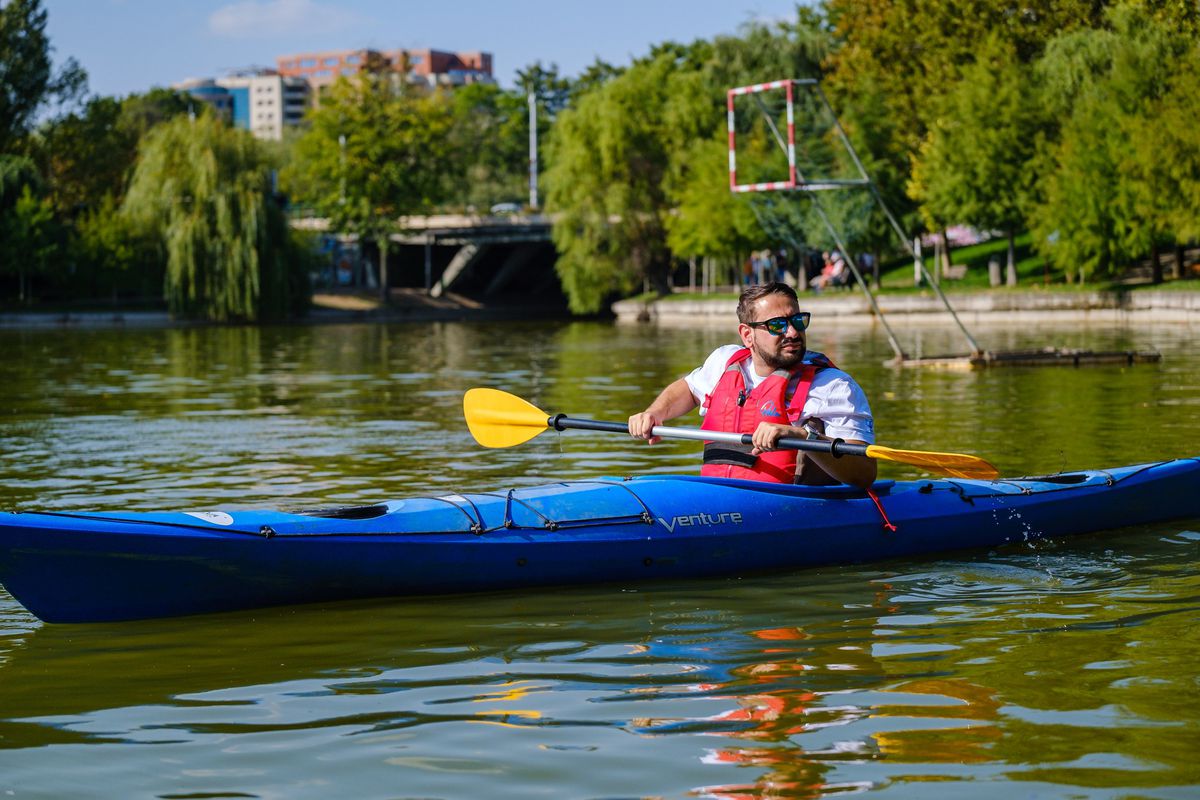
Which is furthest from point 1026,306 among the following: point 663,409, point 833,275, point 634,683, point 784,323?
point 634,683

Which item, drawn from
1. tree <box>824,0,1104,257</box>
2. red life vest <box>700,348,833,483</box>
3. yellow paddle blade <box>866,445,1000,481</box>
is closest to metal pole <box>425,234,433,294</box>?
tree <box>824,0,1104,257</box>

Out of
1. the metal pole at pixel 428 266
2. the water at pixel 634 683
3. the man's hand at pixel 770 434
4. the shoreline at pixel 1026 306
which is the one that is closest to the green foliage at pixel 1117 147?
the shoreline at pixel 1026 306

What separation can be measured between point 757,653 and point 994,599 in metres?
1.59

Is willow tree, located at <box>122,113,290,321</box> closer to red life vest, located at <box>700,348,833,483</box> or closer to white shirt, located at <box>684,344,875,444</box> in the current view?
red life vest, located at <box>700,348,833,483</box>

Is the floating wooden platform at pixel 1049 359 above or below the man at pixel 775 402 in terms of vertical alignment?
below

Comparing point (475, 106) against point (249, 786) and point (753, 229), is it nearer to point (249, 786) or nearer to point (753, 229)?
point (753, 229)

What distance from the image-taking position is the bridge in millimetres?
67125

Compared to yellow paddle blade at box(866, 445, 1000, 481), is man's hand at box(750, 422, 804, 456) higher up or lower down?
higher up

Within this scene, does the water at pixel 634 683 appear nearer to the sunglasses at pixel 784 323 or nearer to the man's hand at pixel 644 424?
the man's hand at pixel 644 424

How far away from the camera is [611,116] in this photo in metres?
54.4

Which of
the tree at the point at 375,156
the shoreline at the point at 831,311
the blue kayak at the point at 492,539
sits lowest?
the blue kayak at the point at 492,539

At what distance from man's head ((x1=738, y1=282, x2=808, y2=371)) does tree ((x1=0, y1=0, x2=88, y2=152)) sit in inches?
2268

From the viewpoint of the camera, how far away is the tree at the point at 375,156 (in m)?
66.4

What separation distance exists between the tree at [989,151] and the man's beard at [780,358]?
122 ft
